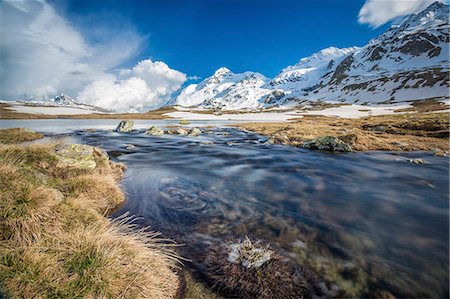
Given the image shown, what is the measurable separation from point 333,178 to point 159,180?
10474 millimetres

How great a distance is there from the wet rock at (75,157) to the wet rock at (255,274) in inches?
339

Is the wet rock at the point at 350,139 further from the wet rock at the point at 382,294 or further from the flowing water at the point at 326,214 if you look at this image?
the wet rock at the point at 382,294

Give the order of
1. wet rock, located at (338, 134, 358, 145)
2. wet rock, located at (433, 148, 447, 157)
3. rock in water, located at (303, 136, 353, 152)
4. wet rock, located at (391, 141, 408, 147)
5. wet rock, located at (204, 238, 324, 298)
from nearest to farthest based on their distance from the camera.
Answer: wet rock, located at (204, 238, 324, 298), wet rock, located at (433, 148, 447, 157), rock in water, located at (303, 136, 353, 152), wet rock, located at (391, 141, 408, 147), wet rock, located at (338, 134, 358, 145)

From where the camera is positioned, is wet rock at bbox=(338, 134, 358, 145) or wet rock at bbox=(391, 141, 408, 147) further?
wet rock at bbox=(338, 134, 358, 145)

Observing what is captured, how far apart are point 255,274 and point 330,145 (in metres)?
21.4

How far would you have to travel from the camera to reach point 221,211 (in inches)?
354

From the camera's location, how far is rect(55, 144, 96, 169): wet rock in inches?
438

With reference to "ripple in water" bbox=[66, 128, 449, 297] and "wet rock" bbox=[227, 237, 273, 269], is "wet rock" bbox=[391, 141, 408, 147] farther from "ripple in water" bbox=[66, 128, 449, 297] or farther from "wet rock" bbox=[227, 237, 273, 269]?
"wet rock" bbox=[227, 237, 273, 269]

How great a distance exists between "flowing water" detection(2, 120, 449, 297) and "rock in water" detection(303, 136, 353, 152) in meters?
5.81

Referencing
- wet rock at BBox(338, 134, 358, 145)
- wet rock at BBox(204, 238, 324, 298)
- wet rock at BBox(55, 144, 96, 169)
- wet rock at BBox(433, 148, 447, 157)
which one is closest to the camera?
wet rock at BBox(204, 238, 324, 298)

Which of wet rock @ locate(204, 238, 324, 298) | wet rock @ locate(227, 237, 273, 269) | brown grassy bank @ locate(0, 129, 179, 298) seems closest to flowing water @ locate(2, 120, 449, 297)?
wet rock @ locate(204, 238, 324, 298)

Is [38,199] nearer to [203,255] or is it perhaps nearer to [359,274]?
[203,255]

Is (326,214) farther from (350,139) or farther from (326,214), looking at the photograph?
(350,139)

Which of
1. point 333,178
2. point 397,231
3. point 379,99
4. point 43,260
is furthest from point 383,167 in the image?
point 379,99
